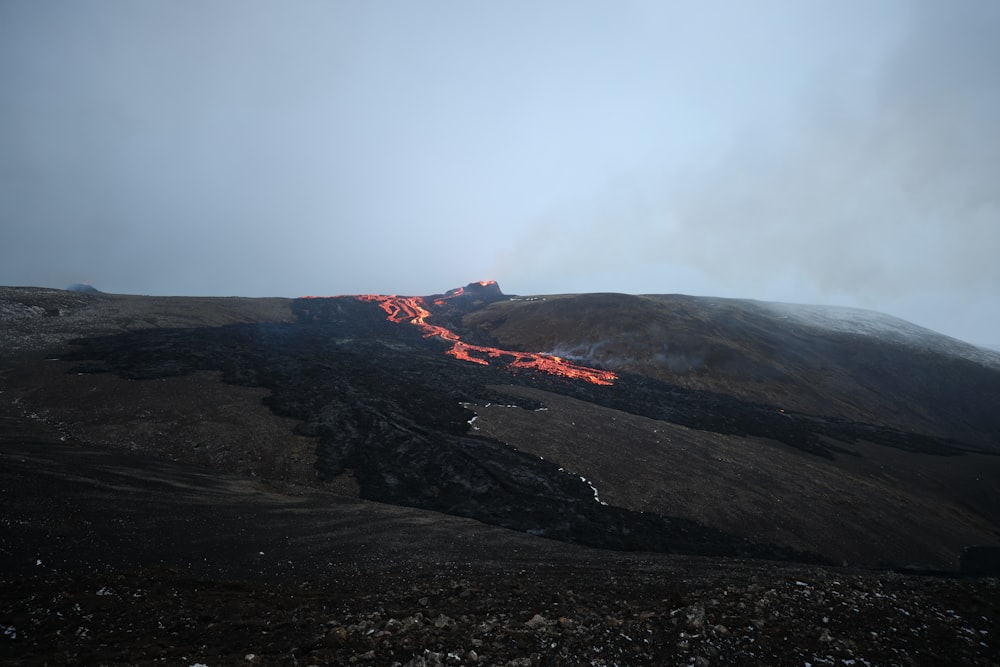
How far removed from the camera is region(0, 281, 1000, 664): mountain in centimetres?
1020

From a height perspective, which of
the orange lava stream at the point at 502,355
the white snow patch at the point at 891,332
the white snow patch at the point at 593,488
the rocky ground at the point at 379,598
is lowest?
the white snow patch at the point at 593,488

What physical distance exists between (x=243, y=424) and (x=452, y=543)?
58.6 ft

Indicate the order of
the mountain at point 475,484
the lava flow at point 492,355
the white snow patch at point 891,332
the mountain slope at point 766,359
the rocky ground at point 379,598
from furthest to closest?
the white snow patch at point 891,332
the mountain slope at point 766,359
the lava flow at point 492,355
the mountain at point 475,484
the rocky ground at point 379,598

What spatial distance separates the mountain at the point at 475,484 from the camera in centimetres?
1020

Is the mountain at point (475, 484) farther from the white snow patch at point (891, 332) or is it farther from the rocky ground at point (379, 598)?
the white snow patch at point (891, 332)

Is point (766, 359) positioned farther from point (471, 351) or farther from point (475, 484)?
point (475, 484)

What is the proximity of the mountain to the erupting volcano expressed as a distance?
736mm

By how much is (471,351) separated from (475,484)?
37.2m

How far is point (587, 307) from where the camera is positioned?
249 feet

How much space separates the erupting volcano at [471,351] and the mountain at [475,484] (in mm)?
736

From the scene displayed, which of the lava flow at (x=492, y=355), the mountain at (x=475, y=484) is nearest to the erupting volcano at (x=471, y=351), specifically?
the lava flow at (x=492, y=355)

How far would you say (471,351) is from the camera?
60.2 meters

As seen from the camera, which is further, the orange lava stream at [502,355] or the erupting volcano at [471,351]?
the erupting volcano at [471,351]

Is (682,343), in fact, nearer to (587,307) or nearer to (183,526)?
(587,307)
